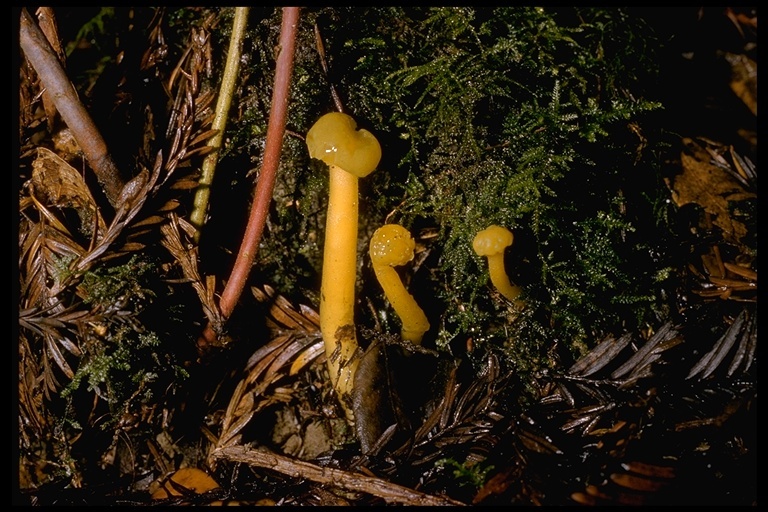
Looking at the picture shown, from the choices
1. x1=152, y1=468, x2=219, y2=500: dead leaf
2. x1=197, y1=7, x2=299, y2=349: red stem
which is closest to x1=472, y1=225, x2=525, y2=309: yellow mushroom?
x1=197, y1=7, x2=299, y2=349: red stem

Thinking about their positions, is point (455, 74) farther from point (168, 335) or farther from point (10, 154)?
point (10, 154)

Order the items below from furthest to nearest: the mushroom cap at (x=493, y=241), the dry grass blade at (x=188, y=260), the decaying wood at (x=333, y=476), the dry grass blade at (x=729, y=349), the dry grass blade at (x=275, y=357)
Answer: the dry grass blade at (x=275, y=357) → the dry grass blade at (x=188, y=260) → the mushroom cap at (x=493, y=241) → the dry grass blade at (x=729, y=349) → the decaying wood at (x=333, y=476)

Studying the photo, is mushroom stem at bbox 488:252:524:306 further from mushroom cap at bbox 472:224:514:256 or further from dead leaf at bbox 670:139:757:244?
dead leaf at bbox 670:139:757:244

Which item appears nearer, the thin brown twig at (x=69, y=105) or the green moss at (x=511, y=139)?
the thin brown twig at (x=69, y=105)

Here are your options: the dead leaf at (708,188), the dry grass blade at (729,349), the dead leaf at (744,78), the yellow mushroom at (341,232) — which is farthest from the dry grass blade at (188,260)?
the dead leaf at (744,78)

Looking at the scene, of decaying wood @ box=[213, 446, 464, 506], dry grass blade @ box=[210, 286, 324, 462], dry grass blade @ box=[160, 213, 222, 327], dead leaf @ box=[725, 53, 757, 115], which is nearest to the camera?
decaying wood @ box=[213, 446, 464, 506]

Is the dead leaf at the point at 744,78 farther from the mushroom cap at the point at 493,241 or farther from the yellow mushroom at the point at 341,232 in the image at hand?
the yellow mushroom at the point at 341,232

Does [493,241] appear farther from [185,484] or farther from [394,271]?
[185,484]
